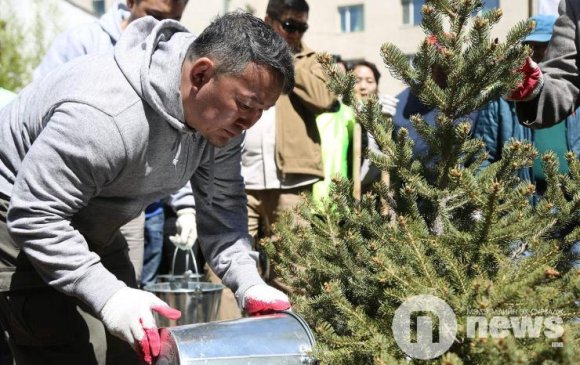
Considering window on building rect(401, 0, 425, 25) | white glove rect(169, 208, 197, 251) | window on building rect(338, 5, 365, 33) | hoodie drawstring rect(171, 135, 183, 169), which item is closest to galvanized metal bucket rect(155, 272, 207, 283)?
white glove rect(169, 208, 197, 251)

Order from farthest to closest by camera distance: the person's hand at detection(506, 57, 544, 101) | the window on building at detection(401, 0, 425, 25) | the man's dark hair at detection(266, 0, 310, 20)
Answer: the window on building at detection(401, 0, 425, 25)
the man's dark hair at detection(266, 0, 310, 20)
the person's hand at detection(506, 57, 544, 101)


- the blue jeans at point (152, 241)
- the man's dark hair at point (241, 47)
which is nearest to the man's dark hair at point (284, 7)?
the blue jeans at point (152, 241)

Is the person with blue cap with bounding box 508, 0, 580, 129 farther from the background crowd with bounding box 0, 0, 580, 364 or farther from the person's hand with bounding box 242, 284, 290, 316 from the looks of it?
the person's hand with bounding box 242, 284, 290, 316

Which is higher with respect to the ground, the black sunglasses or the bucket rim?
the black sunglasses

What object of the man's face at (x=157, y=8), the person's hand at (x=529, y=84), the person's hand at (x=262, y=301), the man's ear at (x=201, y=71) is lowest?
the person's hand at (x=262, y=301)

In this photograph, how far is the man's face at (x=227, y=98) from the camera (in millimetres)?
2184

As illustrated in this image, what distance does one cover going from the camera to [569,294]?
177cm

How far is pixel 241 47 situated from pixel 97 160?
473mm

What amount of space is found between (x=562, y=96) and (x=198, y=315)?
209 centimetres

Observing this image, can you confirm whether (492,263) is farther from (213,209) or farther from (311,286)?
(213,209)

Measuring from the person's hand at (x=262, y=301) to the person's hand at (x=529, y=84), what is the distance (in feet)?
2.97

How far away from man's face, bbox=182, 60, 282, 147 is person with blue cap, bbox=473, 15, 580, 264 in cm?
155

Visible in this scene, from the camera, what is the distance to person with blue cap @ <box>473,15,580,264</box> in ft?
11.6

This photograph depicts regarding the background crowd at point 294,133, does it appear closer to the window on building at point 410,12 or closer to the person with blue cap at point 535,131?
the person with blue cap at point 535,131
